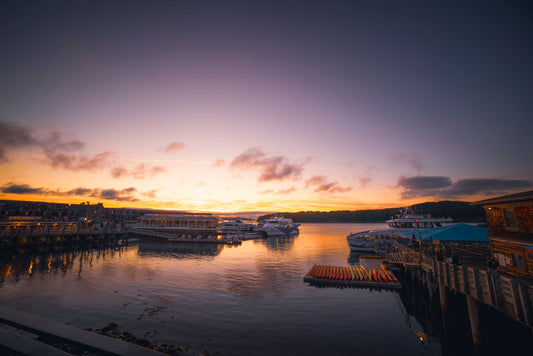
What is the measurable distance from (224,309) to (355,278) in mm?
16103

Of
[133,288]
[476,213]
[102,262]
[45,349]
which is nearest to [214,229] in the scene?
[102,262]

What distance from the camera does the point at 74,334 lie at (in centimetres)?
793

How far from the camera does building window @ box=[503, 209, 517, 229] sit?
16.8 m

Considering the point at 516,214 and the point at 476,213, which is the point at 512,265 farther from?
the point at 476,213

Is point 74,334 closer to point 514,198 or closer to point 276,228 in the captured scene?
point 514,198

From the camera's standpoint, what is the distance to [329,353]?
1427 centimetres

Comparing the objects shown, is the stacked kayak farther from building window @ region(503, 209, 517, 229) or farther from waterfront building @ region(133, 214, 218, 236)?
waterfront building @ region(133, 214, 218, 236)

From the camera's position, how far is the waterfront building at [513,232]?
15.4 m

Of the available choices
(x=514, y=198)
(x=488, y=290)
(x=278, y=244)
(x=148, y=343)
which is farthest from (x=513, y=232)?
(x=278, y=244)

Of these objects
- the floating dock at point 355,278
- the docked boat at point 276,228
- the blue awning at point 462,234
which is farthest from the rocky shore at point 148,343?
the docked boat at point 276,228

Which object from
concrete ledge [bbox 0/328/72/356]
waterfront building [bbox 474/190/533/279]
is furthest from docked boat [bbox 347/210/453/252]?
concrete ledge [bbox 0/328/72/356]

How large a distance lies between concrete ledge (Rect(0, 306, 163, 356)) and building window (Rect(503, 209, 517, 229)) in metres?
22.5

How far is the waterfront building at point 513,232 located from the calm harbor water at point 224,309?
7.60 m

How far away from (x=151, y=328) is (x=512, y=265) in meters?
25.4
